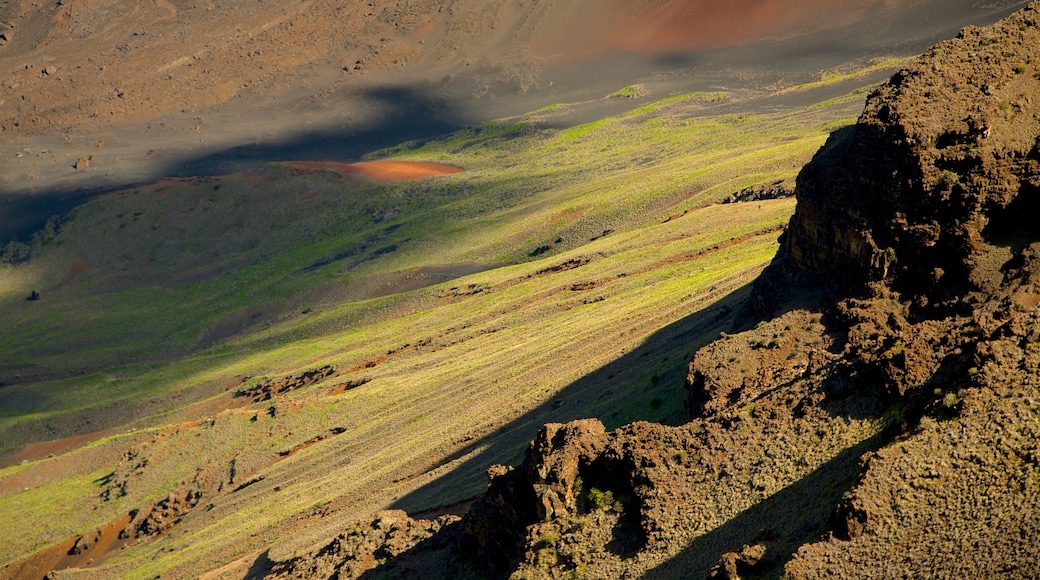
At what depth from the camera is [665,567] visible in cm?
2094

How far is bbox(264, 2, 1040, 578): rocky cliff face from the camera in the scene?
58.9ft

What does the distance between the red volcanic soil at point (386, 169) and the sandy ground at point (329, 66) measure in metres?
10.0

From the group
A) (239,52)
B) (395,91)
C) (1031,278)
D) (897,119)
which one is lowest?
(1031,278)

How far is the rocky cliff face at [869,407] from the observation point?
706 inches

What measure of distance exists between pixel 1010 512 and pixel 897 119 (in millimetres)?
11271

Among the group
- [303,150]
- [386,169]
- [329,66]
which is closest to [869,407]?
[386,169]

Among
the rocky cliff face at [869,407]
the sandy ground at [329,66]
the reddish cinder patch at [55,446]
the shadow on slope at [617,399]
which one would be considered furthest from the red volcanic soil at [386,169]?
the rocky cliff face at [869,407]

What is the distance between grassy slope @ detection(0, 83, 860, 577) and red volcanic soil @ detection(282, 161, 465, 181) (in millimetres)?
3305

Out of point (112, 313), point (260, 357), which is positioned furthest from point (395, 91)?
point (260, 357)

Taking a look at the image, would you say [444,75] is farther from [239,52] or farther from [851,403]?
[851,403]

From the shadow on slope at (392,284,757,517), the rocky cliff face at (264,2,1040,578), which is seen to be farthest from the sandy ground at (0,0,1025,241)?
the rocky cliff face at (264,2,1040,578)

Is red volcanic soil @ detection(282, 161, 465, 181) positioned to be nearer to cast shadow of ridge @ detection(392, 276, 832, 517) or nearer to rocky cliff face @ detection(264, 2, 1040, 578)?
cast shadow of ridge @ detection(392, 276, 832, 517)

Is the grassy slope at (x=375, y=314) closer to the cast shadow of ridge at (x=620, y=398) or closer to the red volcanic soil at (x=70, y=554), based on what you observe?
the cast shadow of ridge at (x=620, y=398)

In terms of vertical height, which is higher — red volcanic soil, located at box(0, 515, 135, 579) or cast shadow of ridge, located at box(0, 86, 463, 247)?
cast shadow of ridge, located at box(0, 86, 463, 247)
